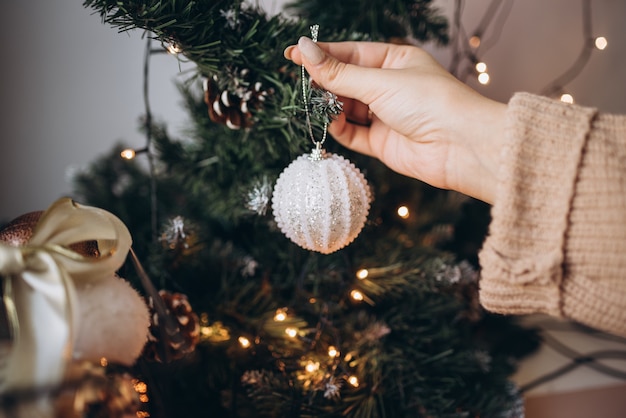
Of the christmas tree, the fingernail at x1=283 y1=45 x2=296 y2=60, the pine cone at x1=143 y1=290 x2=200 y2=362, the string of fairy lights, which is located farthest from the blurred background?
the pine cone at x1=143 y1=290 x2=200 y2=362

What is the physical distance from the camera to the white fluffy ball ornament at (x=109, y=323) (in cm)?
39

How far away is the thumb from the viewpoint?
22.4 inches

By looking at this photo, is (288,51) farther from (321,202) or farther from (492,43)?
(492,43)

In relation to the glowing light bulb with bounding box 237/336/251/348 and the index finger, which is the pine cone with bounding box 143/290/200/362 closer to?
the glowing light bulb with bounding box 237/336/251/348

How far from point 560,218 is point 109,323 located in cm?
45

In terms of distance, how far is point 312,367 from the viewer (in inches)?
24.9

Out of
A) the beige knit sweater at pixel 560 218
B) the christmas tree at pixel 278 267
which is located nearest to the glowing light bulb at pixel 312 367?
the christmas tree at pixel 278 267

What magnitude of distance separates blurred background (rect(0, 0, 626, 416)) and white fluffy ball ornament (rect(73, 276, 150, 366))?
1.55 feet

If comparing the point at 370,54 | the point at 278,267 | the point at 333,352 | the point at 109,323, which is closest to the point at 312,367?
the point at 333,352

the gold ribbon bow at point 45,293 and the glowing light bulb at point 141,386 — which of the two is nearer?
the gold ribbon bow at point 45,293

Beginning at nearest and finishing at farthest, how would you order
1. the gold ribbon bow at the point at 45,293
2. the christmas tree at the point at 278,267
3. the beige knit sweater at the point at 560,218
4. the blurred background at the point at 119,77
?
the gold ribbon bow at the point at 45,293 < the beige knit sweater at the point at 560,218 < the christmas tree at the point at 278,267 < the blurred background at the point at 119,77

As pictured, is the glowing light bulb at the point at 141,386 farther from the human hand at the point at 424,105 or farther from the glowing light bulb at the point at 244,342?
the human hand at the point at 424,105

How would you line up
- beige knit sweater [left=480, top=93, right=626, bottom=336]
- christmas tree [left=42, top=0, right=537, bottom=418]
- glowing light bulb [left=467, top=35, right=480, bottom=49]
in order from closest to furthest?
beige knit sweater [left=480, top=93, right=626, bottom=336] < christmas tree [left=42, top=0, right=537, bottom=418] < glowing light bulb [left=467, top=35, right=480, bottom=49]

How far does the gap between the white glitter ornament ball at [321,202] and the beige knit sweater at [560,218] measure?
154 mm
